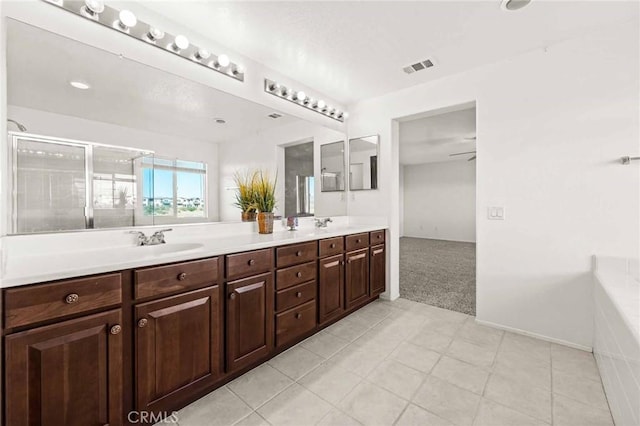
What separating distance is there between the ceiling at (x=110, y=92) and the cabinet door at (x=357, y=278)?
155 centimetres

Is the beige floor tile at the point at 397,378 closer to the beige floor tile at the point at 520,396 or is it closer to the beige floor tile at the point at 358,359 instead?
the beige floor tile at the point at 358,359

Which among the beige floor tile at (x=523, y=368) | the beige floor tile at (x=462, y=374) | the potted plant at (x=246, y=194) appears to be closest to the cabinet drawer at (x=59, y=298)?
the potted plant at (x=246, y=194)

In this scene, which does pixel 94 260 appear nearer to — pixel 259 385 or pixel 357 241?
pixel 259 385

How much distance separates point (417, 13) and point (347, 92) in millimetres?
Result: 1280

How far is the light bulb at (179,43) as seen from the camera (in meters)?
1.76

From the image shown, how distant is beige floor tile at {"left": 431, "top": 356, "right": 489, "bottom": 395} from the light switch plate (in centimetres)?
129

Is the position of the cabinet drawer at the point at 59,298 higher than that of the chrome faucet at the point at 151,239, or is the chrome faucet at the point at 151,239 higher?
the chrome faucet at the point at 151,239

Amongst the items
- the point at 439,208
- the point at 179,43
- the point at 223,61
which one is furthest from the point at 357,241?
the point at 439,208

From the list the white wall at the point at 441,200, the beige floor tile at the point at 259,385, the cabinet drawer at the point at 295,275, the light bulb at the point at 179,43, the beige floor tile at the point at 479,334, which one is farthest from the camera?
the white wall at the point at 441,200

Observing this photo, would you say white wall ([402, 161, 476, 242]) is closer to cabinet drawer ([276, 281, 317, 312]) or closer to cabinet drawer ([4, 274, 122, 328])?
cabinet drawer ([276, 281, 317, 312])

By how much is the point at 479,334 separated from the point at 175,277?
2414 millimetres

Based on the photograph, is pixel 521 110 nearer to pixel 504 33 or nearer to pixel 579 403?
pixel 504 33

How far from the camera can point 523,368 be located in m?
1.82

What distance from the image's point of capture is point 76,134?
1.50 metres
